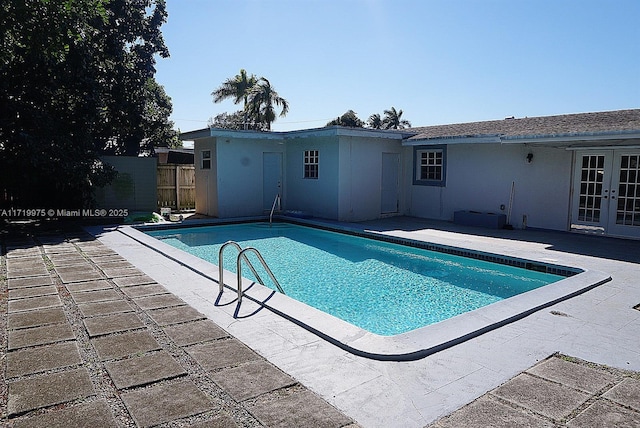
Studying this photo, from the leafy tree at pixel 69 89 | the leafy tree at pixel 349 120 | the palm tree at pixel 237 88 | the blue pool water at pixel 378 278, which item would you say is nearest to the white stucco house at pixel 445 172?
the leafy tree at pixel 69 89

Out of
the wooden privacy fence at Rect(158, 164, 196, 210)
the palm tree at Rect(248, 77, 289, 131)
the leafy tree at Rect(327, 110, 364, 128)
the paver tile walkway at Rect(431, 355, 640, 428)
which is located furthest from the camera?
the leafy tree at Rect(327, 110, 364, 128)

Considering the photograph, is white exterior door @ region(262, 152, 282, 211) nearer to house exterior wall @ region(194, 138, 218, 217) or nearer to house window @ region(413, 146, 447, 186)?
house exterior wall @ region(194, 138, 218, 217)

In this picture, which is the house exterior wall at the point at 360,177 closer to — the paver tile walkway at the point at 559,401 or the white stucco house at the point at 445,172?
the white stucco house at the point at 445,172

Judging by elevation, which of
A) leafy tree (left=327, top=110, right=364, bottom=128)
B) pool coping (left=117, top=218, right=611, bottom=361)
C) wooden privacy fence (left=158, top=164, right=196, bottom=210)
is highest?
leafy tree (left=327, top=110, right=364, bottom=128)

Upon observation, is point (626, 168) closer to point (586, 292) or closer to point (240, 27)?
point (586, 292)

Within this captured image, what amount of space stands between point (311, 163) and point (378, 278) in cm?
683

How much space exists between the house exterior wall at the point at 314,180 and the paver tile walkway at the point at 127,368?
7.79 meters

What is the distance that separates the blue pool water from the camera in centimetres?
590

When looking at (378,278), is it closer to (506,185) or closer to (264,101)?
(506,185)

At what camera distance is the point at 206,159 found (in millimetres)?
14023

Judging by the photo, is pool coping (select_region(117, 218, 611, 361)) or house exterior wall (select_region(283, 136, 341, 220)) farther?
house exterior wall (select_region(283, 136, 341, 220))

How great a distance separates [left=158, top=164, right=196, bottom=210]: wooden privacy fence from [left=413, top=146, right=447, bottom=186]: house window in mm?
8271

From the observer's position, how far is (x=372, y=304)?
618 cm

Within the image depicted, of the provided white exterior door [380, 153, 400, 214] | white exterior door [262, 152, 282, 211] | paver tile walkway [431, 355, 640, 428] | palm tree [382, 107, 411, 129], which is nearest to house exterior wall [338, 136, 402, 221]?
white exterior door [380, 153, 400, 214]
